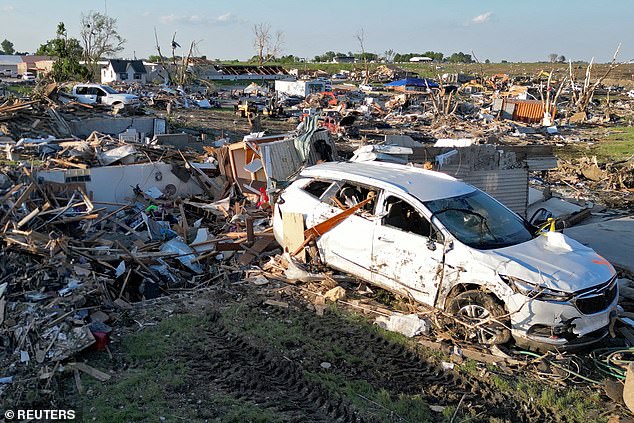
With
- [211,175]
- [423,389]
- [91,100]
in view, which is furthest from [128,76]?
[423,389]

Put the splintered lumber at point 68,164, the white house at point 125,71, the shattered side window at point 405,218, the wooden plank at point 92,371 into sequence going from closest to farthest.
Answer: the wooden plank at point 92,371
the shattered side window at point 405,218
the splintered lumber at point 68,164
the white house at point 125,71

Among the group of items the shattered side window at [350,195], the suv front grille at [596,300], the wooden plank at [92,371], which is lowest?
the wooden plank at [92,371]

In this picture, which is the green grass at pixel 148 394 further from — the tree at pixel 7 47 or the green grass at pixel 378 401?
the tree at pixel 7 47

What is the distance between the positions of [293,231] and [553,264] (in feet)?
12.0

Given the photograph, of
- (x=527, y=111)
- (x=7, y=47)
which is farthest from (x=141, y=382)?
(x=7, y=47)

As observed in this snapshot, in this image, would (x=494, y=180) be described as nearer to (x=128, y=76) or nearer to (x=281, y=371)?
(x=281, y=371)

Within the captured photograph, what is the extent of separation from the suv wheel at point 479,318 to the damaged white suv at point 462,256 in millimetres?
11

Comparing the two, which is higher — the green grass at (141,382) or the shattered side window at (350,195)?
the shattered side window at (350,195)

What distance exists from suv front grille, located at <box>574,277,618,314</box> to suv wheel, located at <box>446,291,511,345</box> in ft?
2.37

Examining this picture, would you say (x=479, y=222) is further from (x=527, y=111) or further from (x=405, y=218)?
(x=527, y=111)

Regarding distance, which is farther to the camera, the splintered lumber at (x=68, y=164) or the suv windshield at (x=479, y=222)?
the splintered lumber at (x=68, y=164)

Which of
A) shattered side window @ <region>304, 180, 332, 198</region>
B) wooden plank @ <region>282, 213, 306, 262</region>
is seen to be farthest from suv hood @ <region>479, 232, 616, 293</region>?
wooden plank @ <region>282, 213, 306, 262</region>

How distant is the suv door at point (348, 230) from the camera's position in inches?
283

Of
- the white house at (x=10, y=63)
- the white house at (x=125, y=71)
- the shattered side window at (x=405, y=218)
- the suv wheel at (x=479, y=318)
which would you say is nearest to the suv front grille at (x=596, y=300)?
the suv wheel at (x=479, y=318)
